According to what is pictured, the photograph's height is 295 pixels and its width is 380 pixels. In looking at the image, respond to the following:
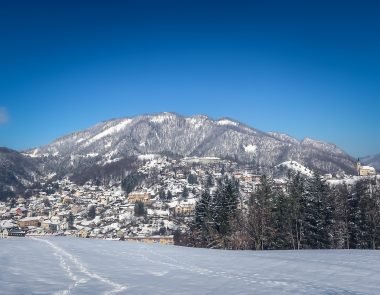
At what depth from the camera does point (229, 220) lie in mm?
43562

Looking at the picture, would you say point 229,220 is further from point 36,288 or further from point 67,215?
point 67,215

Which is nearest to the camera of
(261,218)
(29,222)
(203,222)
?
(261,218)

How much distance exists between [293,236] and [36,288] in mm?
33518

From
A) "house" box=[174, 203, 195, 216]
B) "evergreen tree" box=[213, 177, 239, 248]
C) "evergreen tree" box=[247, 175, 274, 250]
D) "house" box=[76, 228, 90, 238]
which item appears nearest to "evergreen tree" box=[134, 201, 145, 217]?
"house" box=[174, 203, 195, 216]

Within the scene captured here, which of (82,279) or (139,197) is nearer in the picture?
(82,279)

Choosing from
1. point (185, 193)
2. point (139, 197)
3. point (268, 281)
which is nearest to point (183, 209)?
point (185, 193)

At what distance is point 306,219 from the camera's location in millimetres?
Result: 38969

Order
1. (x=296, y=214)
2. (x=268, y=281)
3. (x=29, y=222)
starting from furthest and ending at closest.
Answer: (x=29, y=222), (x=296, y=214), (x=268, y=281)

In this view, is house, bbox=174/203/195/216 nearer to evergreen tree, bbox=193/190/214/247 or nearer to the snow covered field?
evergreen tree, bbox=193/190/214/247

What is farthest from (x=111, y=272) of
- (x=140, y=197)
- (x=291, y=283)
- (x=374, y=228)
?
(x=140, y=197)

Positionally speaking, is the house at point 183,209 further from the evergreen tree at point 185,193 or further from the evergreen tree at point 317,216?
the evergreen tree at point 317,216

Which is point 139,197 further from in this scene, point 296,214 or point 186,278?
point 186,278

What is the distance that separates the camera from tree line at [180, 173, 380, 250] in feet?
126

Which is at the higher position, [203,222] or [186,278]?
[203,222]
